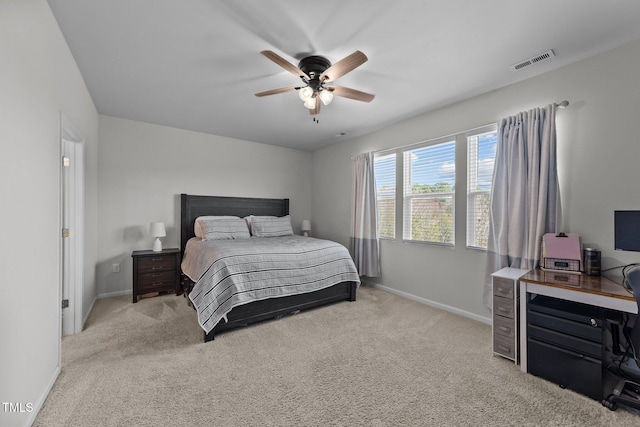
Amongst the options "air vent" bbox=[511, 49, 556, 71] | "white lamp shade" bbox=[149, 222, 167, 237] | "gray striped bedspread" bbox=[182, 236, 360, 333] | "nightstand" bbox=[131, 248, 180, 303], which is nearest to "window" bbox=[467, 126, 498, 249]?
"air vent" bbox=[511, 49, 556, 71]

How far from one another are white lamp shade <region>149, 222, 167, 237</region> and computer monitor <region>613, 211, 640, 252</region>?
4.91 metres

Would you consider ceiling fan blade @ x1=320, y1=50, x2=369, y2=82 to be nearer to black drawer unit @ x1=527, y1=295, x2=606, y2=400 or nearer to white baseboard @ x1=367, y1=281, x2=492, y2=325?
black drawer unit @ x1=527, y1=295, x2=606, y2=400

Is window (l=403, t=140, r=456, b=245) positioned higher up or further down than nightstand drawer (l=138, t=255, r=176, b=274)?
higher up

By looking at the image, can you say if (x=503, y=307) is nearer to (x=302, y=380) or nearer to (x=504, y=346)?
(x=504, y=346)

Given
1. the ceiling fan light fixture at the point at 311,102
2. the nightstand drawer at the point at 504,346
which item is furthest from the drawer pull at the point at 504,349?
the ceiling fan light fixture at the point at 311,102

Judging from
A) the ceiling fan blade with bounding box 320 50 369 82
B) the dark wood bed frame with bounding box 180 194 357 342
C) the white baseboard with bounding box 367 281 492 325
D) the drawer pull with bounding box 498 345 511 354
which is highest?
the ceiling fan blade with bounding box 320 50 369 82

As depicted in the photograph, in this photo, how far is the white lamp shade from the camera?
3895 mm

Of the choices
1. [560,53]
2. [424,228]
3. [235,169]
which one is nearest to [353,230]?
[424,228]

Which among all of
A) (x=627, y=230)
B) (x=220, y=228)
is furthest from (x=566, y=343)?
(x=220, y=228)

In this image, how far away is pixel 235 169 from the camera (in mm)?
4980

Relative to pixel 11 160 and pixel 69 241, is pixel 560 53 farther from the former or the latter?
pixel 69 241

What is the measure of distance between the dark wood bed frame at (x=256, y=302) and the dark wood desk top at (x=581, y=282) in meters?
2.08

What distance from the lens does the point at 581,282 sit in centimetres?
203

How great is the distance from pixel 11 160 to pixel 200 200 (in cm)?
328
